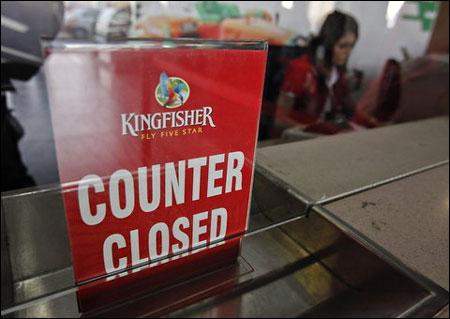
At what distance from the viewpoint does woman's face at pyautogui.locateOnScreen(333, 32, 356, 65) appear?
193cm

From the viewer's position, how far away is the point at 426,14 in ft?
7.38

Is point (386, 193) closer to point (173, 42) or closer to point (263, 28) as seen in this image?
point (173, 42)

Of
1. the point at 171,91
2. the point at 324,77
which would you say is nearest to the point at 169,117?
the point at 171,91

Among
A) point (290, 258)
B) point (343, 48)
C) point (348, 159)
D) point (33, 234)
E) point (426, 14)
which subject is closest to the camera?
point (33, 234)

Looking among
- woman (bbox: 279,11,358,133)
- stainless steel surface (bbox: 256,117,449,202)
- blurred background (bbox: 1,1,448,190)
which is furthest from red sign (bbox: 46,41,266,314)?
woman (bbox: 279,11,358,133)

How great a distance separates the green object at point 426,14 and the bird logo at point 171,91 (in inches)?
91.5

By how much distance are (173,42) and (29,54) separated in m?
1.43

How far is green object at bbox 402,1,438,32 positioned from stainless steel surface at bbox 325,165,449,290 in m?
1.71

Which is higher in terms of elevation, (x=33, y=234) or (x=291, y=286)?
(x=33, y=234)

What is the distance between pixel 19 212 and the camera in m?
0.73

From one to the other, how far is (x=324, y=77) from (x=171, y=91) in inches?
61.6

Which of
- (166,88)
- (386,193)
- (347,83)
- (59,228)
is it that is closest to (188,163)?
(166,88)

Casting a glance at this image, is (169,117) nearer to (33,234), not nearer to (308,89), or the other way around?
(33,234)

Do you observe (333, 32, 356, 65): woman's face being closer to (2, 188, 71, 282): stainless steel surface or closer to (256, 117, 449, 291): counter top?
A: (256, 117, 449, 291): counter top
